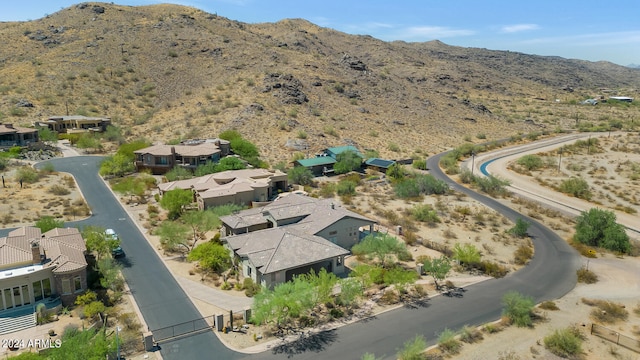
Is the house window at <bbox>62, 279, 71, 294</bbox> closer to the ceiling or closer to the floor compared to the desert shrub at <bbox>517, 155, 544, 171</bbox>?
closer to the floor

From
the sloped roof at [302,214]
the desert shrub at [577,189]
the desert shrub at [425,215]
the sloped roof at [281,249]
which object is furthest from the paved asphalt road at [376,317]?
the desert shrub at [577,189]

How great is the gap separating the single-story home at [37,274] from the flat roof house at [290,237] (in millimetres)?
10968

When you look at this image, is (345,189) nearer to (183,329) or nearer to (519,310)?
(519,310)

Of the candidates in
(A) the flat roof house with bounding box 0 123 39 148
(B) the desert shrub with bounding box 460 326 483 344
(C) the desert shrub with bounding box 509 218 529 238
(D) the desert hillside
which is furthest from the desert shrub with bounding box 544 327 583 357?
(A) the flat roof house with bounding box 0 123 39 148

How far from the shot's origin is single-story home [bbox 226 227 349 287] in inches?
1228

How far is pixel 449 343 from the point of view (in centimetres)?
2559

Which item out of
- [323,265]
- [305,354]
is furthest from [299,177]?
[305,354]

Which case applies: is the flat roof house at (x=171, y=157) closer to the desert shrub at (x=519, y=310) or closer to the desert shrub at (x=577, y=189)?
the desert shrub at (x=519, y=310)

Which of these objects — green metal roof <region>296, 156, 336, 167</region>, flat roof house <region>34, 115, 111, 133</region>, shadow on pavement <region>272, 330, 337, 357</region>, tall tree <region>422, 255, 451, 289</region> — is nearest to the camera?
shadow on pavement <region>272, 330, 337, 357</region>

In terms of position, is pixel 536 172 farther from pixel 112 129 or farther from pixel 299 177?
Answer: pixel 112 129

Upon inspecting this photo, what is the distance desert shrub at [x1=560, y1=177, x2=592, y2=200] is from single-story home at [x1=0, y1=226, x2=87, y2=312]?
62929 mm

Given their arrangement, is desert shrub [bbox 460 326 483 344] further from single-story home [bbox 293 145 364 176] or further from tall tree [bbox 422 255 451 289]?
single-story home [bbox 293 145 364 176]

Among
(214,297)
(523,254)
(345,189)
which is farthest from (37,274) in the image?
(523,254)

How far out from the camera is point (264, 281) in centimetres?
3114
